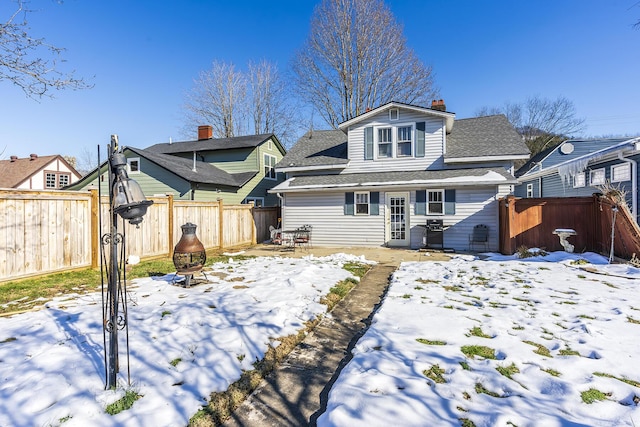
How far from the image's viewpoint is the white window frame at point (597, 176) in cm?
1248

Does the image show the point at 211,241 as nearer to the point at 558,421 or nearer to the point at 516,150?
the point at 558,421

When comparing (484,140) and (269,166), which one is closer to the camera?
(484,140)

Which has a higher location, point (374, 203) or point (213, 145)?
point (213, 145)

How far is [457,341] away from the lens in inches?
146

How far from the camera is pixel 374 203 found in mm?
13000

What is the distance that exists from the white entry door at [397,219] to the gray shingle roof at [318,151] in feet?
9.66

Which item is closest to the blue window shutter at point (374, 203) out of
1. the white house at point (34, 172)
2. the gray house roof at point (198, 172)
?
the gray house roof at point (198, 172)

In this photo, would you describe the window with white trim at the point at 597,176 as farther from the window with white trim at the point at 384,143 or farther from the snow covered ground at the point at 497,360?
the snow covered ground at the point at 497,360

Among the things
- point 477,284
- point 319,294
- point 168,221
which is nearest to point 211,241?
point 168,221

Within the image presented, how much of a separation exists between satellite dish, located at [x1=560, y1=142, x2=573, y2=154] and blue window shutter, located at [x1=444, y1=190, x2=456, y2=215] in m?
14.2

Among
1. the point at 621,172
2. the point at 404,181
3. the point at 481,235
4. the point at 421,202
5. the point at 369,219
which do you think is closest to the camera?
the point at 621,172

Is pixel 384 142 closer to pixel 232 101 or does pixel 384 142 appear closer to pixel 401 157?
pixel 401 157

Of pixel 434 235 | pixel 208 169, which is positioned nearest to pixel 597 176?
pixel 434 235

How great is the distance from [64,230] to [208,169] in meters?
12.6
